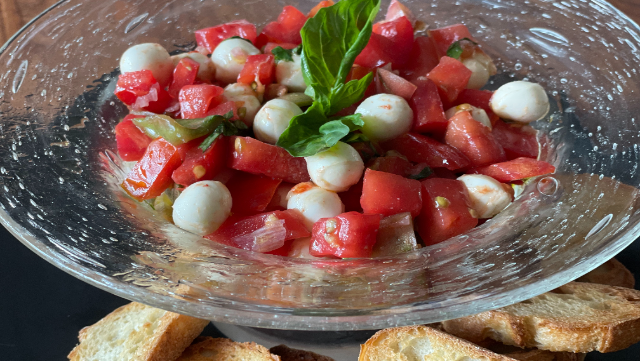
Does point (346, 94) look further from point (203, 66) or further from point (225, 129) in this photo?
point (203, 66)

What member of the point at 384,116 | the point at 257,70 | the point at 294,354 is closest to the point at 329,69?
the point at 384,116

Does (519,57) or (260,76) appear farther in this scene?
(519,57)

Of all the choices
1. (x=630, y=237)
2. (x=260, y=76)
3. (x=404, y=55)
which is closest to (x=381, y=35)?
(x=404, y=55)

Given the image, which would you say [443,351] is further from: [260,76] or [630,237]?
[260,76]

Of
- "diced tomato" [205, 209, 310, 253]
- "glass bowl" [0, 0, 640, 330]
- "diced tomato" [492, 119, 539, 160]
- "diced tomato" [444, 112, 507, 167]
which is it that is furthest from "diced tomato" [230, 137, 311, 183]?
"diced tomato" [492, 119, 539, 160]

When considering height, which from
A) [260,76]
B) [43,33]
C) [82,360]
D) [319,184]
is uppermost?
[43,33]

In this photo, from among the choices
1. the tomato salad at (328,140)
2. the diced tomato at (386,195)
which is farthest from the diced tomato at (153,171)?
the diced tomato at (386,195)

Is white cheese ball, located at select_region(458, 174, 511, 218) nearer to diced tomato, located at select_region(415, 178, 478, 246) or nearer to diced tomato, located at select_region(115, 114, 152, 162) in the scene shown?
diced tomato, located at select_region(415, 178, 478, 246)
